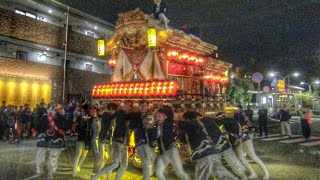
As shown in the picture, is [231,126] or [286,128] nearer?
[231,126]

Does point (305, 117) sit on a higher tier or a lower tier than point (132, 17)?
lower

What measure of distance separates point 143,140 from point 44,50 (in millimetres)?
19581

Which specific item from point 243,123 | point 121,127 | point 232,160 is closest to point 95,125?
point 121,127

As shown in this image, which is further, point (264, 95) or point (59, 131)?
point (264, 95)

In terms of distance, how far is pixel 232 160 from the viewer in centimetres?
656

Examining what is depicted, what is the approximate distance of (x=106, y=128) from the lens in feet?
23.2

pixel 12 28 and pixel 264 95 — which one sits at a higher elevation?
pixel 12 28

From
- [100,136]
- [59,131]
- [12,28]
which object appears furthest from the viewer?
[12,28]

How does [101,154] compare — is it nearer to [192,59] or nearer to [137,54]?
[137,54]

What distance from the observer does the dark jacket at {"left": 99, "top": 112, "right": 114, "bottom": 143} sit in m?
7.05

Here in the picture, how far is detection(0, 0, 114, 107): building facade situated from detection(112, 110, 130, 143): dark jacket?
16102 millimetres

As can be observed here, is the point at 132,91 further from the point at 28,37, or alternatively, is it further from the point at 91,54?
the point at 91,54

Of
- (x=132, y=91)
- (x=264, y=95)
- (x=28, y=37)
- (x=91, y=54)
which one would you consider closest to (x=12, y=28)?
(x=28, y=37)

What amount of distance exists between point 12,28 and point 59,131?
50.7ft
